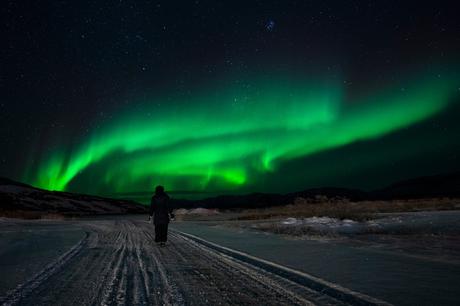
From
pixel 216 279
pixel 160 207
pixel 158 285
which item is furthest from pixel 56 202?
pixel 158 285

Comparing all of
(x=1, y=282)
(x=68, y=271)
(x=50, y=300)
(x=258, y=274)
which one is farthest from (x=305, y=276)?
(x=1, y=282)

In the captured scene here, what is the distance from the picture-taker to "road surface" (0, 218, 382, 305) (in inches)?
216

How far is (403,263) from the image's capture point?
27.2 ft

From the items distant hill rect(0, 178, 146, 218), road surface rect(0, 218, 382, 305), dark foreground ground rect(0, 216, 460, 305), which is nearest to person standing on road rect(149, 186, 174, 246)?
dark foreground ground rect(0, 216, 460, 305)

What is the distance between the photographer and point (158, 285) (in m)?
6.52

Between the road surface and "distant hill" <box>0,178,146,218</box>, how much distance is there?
360 ft

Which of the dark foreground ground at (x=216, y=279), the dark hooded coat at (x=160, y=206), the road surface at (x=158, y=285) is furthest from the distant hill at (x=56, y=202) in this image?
the road surface at (x=158, y=285)

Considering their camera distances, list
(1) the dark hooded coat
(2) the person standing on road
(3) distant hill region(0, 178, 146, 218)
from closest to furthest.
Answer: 1. (2) the person standing on road
2. (1) the dark hooded coat
3. (3) distant hill region(0, 178, 146, 218)

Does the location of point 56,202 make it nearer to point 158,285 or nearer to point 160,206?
point 160,206

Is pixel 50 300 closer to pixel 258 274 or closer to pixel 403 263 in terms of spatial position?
pixel 258 274

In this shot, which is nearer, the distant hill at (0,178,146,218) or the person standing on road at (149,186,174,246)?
the person standing on road at (149,186,174,246)

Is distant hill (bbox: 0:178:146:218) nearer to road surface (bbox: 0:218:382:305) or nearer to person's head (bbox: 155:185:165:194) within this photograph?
person's head (bbox: 155:185:165:194)

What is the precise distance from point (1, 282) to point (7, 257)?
435cm

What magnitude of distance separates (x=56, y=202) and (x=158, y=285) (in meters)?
137
